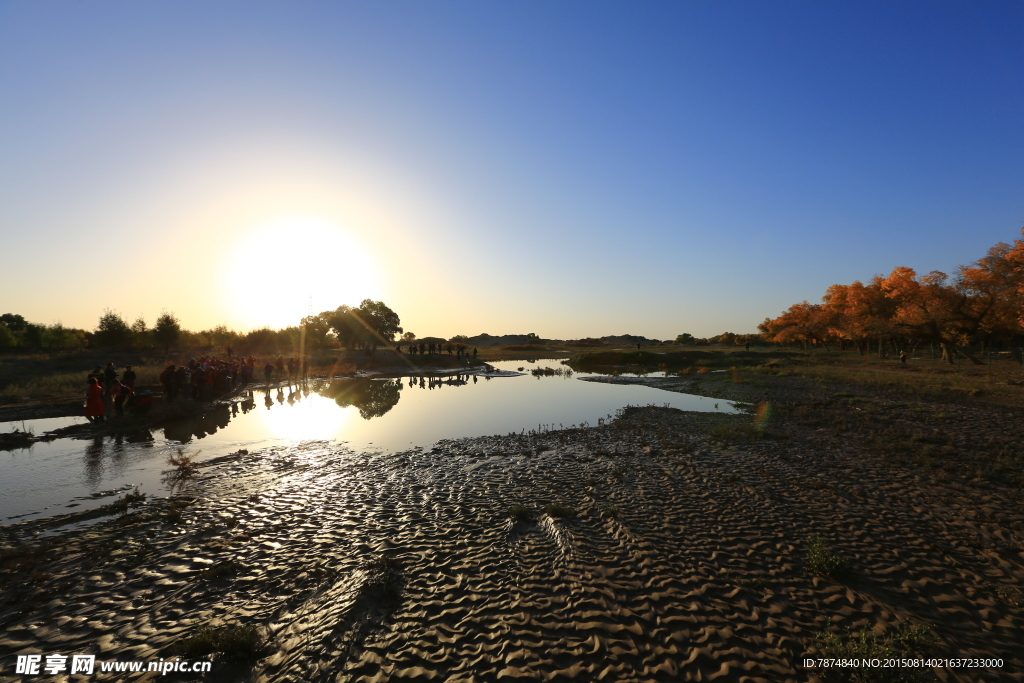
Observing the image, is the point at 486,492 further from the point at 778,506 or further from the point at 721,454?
the point at 721,454

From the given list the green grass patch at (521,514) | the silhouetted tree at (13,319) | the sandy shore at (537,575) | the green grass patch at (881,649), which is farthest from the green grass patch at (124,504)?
the silhouetted tree at (13,319)

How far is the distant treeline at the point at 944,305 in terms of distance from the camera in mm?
34438

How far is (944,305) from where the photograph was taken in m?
41.9

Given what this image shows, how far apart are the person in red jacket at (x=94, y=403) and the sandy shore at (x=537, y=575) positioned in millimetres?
14115

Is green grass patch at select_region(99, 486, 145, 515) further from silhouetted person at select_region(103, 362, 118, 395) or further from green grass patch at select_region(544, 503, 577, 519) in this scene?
silhouetted person at select_region(103, 362, 118, 395)

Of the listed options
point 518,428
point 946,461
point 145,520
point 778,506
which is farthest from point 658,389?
point 145,520

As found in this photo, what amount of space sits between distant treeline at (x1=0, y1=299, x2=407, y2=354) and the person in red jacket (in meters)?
48.7

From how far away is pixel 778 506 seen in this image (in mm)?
11523

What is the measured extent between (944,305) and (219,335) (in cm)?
11836

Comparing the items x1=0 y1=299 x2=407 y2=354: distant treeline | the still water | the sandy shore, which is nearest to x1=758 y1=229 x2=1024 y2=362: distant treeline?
the still water

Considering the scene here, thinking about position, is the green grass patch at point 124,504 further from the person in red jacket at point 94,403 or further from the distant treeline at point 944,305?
the distant treeline at point 944,305

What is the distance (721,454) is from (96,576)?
19063 millimetres

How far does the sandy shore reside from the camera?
6.32 metres

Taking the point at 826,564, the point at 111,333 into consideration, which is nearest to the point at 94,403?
the point at 826,564
